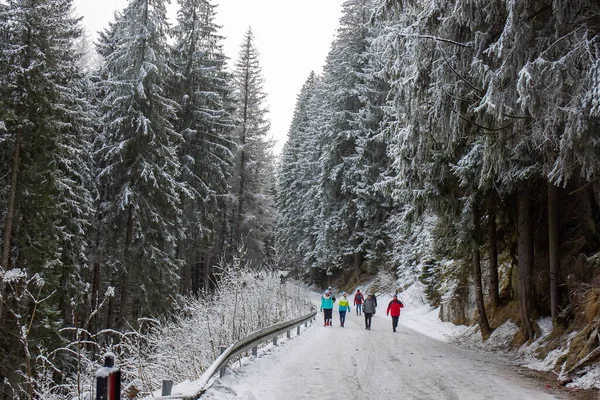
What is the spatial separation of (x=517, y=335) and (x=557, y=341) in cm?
239

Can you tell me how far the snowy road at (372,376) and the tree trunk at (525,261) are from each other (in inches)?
47.1

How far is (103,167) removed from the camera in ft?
70.4

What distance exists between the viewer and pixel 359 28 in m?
36.0

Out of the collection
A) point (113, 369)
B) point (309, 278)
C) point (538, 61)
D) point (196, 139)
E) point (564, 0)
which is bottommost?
point (309, 278)

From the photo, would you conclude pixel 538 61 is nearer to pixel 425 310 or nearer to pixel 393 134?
pixel 393 134

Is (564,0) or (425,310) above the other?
(564,0)

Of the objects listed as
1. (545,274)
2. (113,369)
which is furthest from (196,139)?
(113,369)

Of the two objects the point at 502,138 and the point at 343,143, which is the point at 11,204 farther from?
the point at 343,143

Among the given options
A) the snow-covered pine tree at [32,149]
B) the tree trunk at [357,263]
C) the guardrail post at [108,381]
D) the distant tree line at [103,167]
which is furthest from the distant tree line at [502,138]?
the tree trunk at [357,263]

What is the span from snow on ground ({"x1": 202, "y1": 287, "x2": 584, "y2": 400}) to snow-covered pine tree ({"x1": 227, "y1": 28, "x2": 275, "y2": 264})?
74.3 feet

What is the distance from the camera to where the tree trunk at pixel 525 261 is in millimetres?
11547

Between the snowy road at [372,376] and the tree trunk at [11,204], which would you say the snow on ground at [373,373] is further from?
the tree trunk at [11,204]

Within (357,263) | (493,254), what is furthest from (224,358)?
(357,263)

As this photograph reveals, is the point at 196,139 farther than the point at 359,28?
No
